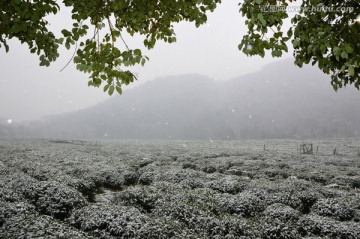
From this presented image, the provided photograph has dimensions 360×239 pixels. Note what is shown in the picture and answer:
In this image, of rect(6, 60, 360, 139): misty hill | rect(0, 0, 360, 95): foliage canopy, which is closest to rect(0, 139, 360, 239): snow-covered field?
rect(0, 0, 360, 95): foliage canopy

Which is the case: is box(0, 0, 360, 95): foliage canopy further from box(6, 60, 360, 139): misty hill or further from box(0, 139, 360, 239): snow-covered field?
box(6, 60, 360, 139): misty hill

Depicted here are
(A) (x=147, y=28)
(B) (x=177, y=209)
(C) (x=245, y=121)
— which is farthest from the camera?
(C) (x=245, y=121)

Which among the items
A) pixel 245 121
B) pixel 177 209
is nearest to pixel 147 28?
pixel 177 209

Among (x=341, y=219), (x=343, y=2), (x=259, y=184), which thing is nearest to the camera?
(x=343, y=2)

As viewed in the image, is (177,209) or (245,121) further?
(245,121)

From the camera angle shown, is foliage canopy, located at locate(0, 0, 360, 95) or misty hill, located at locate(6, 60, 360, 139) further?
misty hill, located at locate(6, 60, 360, 139)

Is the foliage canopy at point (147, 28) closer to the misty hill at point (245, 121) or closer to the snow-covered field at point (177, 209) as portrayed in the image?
the snow-covered field at point (177, 209)

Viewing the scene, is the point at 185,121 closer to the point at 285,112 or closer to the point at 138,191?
the point at 285,112

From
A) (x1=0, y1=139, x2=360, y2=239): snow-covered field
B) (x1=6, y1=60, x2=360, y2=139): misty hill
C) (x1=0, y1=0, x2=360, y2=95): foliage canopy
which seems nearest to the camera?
(x1=0, y1=0, x2=360, y2=95): foliage canopy

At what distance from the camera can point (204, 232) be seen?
35.9ft

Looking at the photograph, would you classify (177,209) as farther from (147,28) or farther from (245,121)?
(245,121)

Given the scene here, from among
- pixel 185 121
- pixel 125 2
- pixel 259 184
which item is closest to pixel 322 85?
pixel 185 121

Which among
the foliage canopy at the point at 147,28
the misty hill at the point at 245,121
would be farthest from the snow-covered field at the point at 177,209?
the misty hill at the point at 245,121

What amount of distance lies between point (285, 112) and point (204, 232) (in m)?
176
